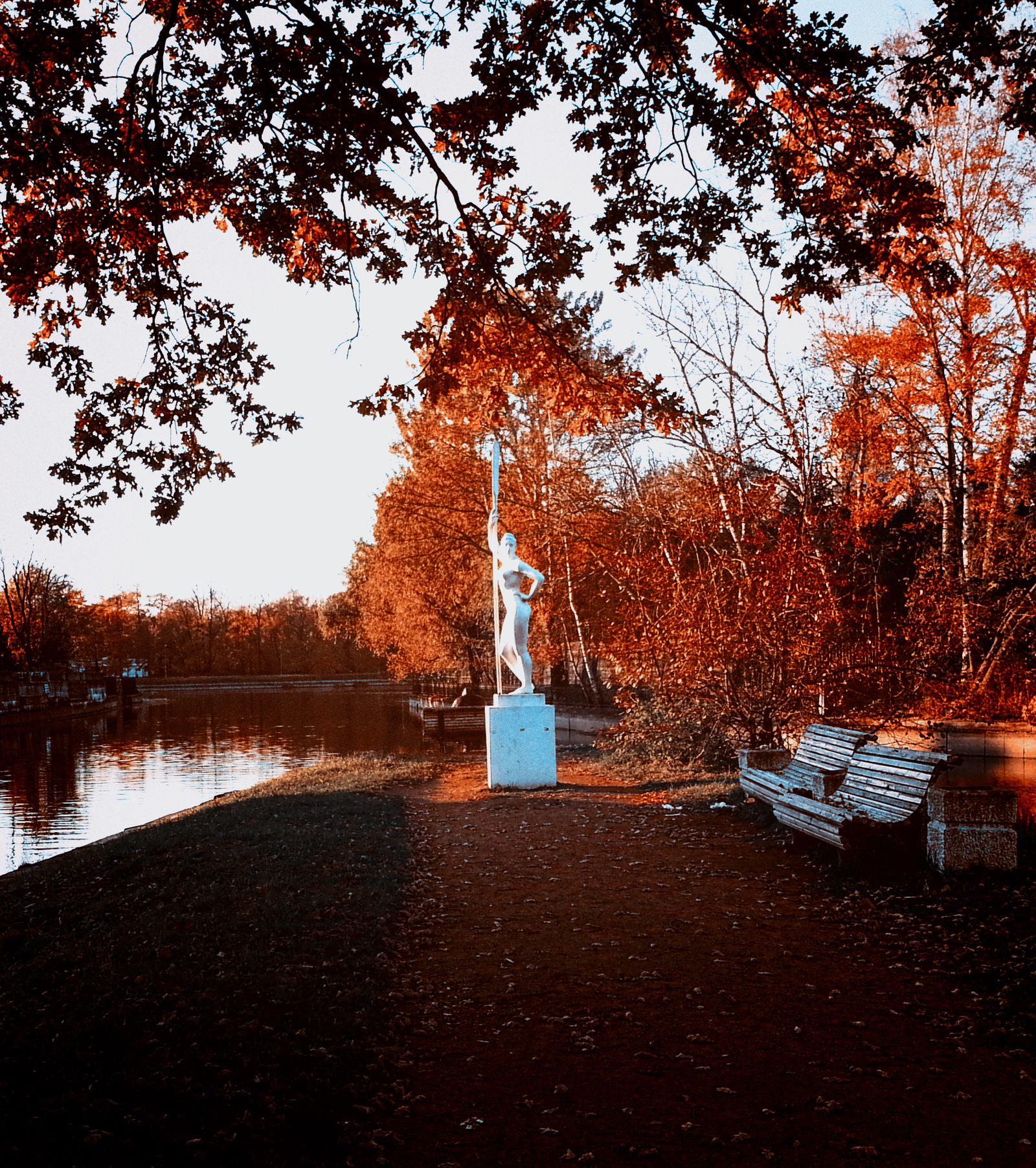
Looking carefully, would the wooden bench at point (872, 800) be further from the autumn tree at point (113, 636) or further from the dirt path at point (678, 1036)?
the autumn tree at point (113, 636)

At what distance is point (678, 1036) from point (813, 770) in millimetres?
4625

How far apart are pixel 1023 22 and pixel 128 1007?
6817 mm

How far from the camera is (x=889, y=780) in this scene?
6590mm

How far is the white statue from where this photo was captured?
12305mm

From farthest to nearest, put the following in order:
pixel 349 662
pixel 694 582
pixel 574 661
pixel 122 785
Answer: pixel 349 662 < pixel 574 661 < pixel 122 785 < pixel 694 582

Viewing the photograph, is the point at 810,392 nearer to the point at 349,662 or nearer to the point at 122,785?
the point at 122,785

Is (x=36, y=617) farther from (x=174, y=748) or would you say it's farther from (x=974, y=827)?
(x=974, y=827)

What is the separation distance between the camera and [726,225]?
545 centimetres

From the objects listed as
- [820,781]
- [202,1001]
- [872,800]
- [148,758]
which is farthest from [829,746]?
[148,758]

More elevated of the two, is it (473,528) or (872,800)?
(473,528)

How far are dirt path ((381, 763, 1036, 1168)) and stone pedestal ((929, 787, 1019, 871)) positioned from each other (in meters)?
0.95

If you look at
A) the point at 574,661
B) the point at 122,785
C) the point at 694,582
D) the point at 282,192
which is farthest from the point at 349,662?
the point at 282,192

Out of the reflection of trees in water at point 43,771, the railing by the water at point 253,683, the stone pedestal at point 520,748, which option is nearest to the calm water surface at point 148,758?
the reflection of trees in water at point 43,771

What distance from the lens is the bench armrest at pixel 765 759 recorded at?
9.84 m
